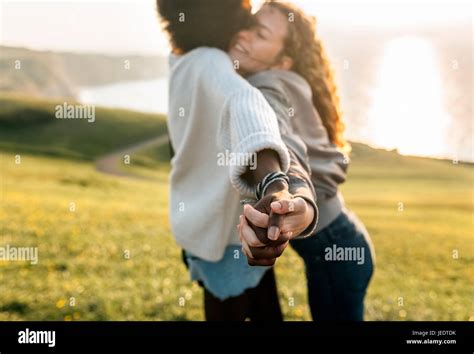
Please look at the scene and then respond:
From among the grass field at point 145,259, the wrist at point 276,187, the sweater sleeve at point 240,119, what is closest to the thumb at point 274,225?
the wrist at point 276,187

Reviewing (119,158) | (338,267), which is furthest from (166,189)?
(338,267)

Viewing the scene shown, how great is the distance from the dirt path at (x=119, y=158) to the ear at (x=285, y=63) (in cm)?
3711

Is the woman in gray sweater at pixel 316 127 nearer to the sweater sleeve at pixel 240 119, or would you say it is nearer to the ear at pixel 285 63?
the ear at pixel 285 63

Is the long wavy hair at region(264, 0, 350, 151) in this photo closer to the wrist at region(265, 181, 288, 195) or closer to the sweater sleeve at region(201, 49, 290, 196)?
the sweater sleeve at region(201, 49, 290, 196)

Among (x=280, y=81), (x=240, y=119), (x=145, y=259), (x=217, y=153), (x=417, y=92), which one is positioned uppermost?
(x=417, y=92)

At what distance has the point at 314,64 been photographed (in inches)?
122

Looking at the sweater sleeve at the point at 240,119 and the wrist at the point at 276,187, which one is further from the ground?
the sweater sleeve at the point at 240,119

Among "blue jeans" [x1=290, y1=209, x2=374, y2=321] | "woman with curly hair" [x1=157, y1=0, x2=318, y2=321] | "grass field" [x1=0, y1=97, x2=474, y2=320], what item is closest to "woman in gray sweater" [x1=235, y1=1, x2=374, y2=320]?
"blue jeans" [x1=290, y1=209, x2=374, y2=321]

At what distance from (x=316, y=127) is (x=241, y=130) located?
84 cm

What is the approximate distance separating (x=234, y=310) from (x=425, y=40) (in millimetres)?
44956

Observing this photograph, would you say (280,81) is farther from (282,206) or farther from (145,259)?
(145,259)

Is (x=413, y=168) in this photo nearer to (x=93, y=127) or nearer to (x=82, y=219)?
(x=93, y=127)

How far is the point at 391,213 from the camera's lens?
78.3 feet

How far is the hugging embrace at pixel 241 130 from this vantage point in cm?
265
